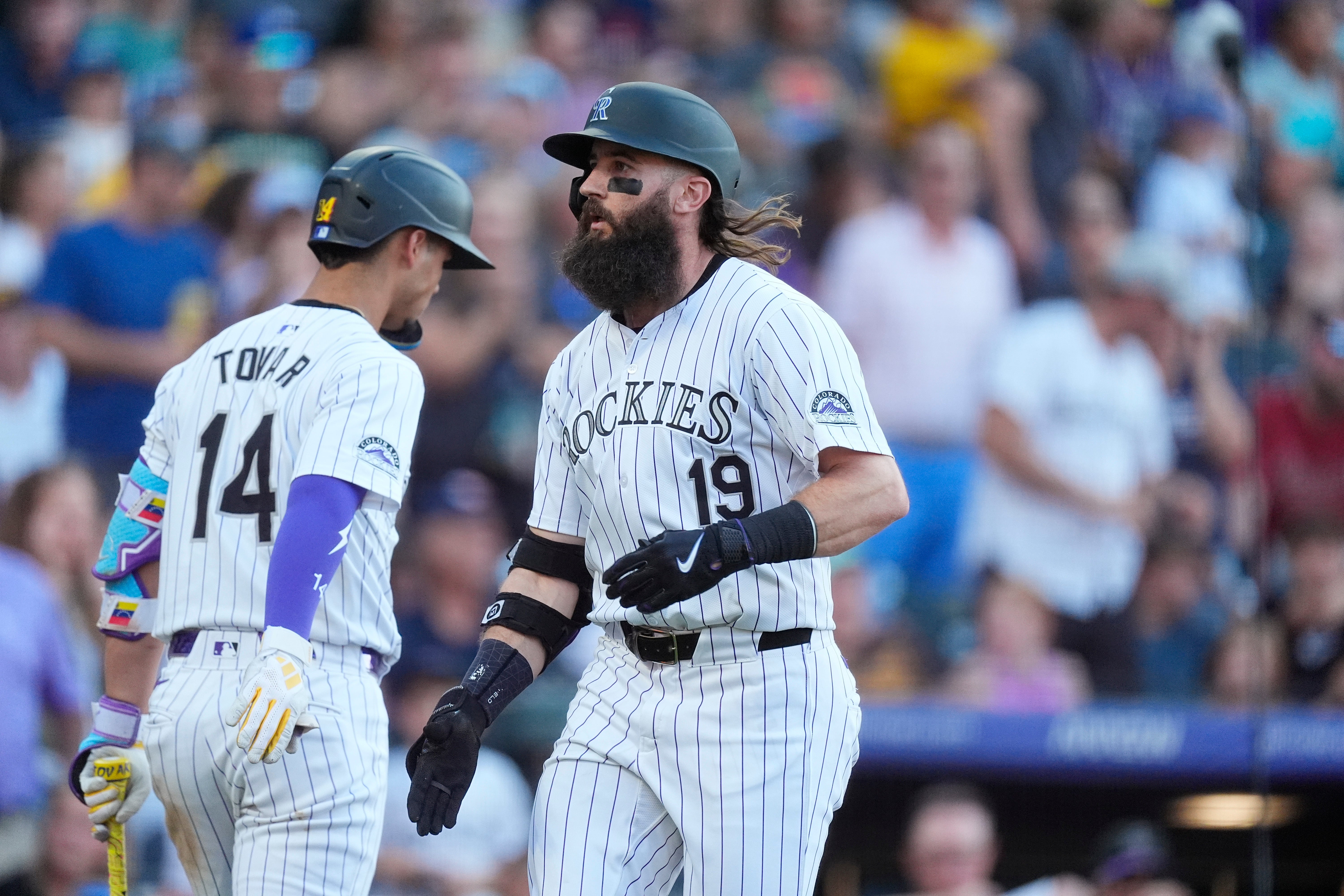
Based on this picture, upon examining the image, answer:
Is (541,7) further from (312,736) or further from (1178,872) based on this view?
(312,736)

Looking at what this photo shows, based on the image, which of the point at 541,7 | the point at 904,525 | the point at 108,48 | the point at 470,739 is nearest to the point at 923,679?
the point at 904,525

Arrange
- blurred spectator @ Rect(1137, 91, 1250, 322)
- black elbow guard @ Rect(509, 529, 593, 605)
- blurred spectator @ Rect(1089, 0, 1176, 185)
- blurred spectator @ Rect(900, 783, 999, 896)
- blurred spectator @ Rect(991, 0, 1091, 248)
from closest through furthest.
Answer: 1. black elbow guard @ Rect(509, 529, 593, 605)
2. blurred spectator @ Rect(900, 783, 999, 896)
3. blurred spectator @ Rect(1137, 91, 1250, 322)
4. blurred spectator @ Rect(991, 0, 1091, 248)
5. blurred spectator @ Rect(1089, 0, 1176, 185)

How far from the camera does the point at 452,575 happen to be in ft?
21.9

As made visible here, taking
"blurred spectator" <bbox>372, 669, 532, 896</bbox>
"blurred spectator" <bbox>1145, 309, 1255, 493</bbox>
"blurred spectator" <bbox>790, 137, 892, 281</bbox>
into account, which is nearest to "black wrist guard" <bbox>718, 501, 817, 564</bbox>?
"blurred spectator" <bbox>372, 669, 532, 896</bbox>

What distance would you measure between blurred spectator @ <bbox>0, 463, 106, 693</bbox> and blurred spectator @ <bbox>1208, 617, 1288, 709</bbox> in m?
4.61

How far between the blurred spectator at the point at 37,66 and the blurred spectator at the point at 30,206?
0.70m

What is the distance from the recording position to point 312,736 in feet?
11.5

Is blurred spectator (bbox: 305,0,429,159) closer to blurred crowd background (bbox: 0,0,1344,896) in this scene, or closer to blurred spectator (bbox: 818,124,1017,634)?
blurred crowd background (bbox: 0,0,1344,896)

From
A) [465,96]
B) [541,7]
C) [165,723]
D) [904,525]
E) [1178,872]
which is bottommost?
[1178,872]

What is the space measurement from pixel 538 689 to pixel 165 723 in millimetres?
2844

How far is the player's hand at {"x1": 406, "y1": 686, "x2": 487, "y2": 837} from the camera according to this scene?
3.37m

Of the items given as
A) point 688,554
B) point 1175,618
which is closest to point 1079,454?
point 1175,618

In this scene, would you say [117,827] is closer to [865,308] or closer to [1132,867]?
[1132,867]

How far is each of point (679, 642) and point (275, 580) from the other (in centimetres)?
83
